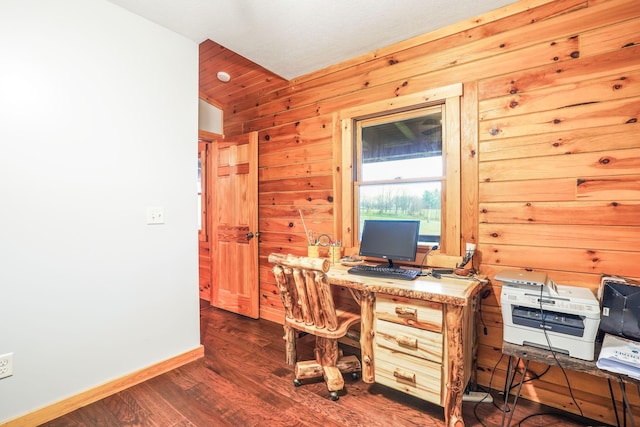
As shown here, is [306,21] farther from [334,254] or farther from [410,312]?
[410,312]

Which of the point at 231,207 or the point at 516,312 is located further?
the point at 231,207

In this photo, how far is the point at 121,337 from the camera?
207 centimetres

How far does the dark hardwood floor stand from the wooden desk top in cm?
74

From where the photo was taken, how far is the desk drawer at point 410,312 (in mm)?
1703

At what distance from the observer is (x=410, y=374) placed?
1.78 m

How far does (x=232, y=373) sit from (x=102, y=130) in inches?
77.7

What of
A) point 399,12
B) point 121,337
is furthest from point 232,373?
point 399,12

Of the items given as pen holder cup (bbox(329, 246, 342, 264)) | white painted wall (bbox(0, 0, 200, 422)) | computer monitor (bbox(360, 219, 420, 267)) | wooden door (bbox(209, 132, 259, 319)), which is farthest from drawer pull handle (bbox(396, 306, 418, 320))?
wooden door (bbox(209, 132, 259, 319))

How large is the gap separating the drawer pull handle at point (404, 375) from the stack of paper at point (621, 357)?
0.88 meters

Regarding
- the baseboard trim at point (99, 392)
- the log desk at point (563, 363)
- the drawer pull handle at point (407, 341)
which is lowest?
the baseboard trim at point (99, 392)

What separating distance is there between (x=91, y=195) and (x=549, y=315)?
111 inches

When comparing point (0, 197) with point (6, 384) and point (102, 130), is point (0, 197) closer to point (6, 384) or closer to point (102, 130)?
point (102, 130)

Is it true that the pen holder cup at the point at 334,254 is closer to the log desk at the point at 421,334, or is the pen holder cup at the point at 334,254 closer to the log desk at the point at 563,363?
the log desk at the point at 421,334

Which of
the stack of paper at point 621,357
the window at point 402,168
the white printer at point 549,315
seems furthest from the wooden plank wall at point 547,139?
the stack of paper at point 621,357
